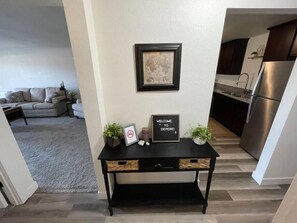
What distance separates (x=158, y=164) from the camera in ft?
4.23

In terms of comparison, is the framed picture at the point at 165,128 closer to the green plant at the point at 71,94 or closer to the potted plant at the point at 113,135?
the potted plant at the point at 113,135

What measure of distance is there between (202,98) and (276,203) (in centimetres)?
151

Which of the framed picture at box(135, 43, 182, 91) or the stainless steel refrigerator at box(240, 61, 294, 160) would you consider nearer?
the framed picture at box(135, 43, 182, 91)

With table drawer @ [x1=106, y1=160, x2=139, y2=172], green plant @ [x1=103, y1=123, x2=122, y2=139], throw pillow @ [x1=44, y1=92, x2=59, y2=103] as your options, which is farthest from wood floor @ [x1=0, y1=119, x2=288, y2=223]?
throw pillow @ [x1=44, y1=92, x2=59, y2=103]

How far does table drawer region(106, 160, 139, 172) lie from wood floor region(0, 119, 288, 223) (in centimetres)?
62

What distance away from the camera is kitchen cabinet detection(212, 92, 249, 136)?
118 inches

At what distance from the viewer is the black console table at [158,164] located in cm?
128

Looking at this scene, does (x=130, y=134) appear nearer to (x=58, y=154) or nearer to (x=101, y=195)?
(x=101, y=195)

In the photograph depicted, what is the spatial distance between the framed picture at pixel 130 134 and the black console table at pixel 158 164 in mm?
52

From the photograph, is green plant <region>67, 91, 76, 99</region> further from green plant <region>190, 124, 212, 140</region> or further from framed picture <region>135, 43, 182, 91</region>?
green plant <region>190, 124, 212, 140</region>

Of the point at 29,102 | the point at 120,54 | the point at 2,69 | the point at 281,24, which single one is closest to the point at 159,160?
the point at 120,54

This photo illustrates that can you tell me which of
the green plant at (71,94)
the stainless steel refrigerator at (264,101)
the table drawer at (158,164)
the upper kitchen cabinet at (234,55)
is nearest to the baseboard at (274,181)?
the stainless steel refrigerator at (264,101)

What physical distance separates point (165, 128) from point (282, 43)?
2663mm

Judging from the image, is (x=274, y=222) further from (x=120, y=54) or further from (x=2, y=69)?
(x=2, y=69)
